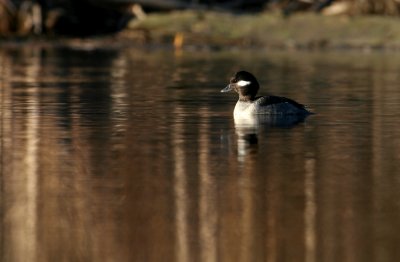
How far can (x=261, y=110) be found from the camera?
2128 centimetres

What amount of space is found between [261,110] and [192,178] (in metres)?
7.29

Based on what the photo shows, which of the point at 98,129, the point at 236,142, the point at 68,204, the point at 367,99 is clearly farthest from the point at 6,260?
the point at 367,99

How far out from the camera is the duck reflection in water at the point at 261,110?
66.8 feet

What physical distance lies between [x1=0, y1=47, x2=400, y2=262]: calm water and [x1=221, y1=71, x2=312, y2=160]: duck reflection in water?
0.89 ft

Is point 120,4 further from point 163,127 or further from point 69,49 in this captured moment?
point 163,127

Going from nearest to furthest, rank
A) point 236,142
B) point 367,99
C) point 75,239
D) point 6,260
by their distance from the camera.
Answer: point 6,260
point 75,239
point 236,142
point 367,99

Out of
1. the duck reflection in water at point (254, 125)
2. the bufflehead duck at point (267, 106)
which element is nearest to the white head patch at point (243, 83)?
the bufflehead duck at point (267, 106)

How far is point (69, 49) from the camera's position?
4362 cm

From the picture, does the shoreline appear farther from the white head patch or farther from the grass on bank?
the white head patch

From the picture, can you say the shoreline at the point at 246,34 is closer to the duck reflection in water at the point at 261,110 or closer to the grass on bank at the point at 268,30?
the grass on bank at the point at 268,30

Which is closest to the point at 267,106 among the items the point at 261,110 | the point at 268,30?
the point at 261,110

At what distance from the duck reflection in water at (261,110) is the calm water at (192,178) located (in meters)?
0.27

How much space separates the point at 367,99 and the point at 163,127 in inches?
248

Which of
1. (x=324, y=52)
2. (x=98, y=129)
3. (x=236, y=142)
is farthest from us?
(x=324, y=52)
